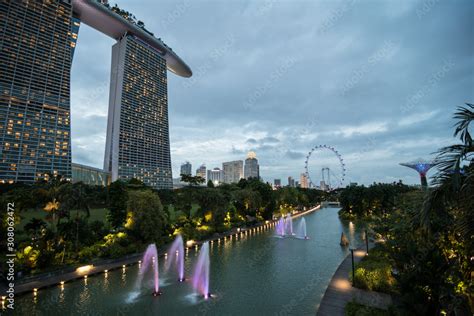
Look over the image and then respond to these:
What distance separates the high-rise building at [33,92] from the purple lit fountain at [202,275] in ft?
318

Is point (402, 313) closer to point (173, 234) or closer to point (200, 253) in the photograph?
point (200, 253)

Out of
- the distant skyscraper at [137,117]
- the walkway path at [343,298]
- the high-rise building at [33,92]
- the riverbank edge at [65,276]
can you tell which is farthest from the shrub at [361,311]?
the distant skyscraper at [137,117]

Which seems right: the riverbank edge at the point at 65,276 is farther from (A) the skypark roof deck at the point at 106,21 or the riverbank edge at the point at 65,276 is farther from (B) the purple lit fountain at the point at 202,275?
(A) the skypark roof deck at the point at 106,21

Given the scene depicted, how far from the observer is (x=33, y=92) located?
4104 inches

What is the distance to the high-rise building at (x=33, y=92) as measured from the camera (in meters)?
97.2

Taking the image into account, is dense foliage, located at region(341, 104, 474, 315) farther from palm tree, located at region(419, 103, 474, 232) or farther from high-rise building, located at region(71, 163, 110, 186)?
high-rise building, located at region(71, 163, 110, 186)

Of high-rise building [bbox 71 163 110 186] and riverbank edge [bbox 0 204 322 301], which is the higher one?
high-rise building [bbox 71 163 110 186]

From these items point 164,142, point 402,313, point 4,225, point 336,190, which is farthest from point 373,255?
point 336,190

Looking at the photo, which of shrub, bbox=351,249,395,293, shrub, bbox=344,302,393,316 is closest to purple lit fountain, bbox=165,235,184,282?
shrub, bbox=344,302,393,316

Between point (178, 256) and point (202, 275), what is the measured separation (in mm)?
7958

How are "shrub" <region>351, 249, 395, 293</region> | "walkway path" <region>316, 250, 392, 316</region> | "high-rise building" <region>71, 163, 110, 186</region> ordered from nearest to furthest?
"walkway path" <region>316, 250, 392, 316</region> → "shrub" <region>351, 249, 395, 293</region> → "high-rise building" <region>71, 163, 110, 186</region>

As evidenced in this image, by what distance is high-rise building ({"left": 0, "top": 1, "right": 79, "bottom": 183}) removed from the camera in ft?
319

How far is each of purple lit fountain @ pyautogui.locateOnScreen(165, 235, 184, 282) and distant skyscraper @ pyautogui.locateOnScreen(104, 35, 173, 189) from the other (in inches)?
4792

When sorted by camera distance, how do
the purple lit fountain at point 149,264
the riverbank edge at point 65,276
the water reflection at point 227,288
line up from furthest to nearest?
the purple lit fountain at point 149,264
the riverbank edge at point 65,276
the water reflection at point 227,288
